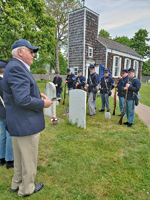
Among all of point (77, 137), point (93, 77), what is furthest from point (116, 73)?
point (77, 137)

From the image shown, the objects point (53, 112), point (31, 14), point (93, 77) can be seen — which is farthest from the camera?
point (31, 14)

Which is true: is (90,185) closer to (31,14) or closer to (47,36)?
(47,36)

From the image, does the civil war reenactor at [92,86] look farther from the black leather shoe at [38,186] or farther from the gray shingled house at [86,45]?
the gray shingled house at [86,45]

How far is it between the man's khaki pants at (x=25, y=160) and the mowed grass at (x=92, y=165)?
26 cm

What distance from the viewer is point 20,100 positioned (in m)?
1.81

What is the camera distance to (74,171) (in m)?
2.90

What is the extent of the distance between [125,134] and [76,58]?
14.3m

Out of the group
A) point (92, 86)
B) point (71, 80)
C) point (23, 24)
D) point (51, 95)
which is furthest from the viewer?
point (23, 24)

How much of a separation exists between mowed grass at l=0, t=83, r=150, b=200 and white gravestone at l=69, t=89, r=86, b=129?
1.17ft

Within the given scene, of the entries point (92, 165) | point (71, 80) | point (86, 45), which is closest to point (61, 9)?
point (86, 45)

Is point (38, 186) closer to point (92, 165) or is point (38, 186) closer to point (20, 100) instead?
point (92, 165)

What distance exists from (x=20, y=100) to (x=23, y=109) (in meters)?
0.20

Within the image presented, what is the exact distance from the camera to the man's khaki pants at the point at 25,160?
204cm

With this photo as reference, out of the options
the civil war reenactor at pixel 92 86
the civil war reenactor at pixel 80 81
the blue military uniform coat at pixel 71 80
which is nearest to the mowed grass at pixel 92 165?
the civil war reenactor at pixel 92 86
